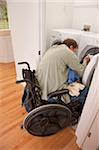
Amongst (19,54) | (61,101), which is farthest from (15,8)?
(61,101)

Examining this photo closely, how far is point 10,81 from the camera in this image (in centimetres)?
306

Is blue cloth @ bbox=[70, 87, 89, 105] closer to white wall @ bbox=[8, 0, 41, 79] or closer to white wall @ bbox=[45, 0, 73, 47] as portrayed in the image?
white wall @ bbox=[8, 0, 41, 79]

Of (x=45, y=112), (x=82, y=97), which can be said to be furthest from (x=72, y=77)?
(x=45, y=112)

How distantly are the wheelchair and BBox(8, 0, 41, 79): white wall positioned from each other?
25.8 inches

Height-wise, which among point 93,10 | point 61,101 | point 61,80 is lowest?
point 61,101

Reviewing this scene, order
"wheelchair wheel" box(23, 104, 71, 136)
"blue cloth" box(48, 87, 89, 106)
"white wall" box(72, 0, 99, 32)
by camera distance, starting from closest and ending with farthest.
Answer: "wheelchair wheel" box(23, 104, 71, 136)
"blue cloth" box(48, 87, 89, 106)
"white wall" box(72, 0, 99, 32)

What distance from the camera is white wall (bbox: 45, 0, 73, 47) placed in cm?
221

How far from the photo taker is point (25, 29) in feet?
7.39

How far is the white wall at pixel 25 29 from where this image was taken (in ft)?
6.58

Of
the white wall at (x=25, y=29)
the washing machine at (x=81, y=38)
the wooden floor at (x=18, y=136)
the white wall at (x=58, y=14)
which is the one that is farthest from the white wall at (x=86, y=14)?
the wooden floor at (x=18, y=136)

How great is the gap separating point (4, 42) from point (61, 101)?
114 inches

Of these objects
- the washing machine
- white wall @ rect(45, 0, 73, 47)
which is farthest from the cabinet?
white wall @ rect(45, 0, 73, 47)

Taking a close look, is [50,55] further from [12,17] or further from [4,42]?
[4,42]

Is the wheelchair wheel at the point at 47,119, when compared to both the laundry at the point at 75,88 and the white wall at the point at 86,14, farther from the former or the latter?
the white wall at the point at 86,14
